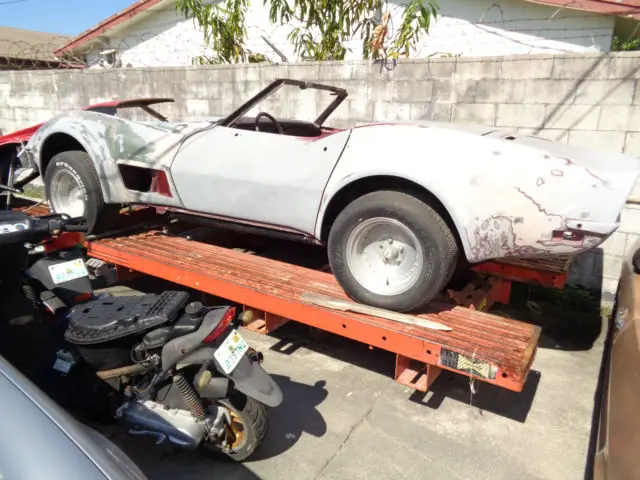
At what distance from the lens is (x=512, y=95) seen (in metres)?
4.58

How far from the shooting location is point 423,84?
5.00 meters

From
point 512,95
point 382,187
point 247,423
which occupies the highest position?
point 512,95

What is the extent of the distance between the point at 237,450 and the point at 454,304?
5.40 ft

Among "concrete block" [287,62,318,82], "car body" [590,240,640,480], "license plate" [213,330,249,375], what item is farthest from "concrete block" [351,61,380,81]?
"license plate" [213,330,249,375]

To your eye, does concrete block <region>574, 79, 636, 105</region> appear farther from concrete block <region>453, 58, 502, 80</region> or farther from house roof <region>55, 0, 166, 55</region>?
house roof <region>55, 0, 166, 55</region>

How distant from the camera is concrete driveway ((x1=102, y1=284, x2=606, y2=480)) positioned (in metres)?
2.47

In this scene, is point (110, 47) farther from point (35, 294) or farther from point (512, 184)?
point (512, 184)

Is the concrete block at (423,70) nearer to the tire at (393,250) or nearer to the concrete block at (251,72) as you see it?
the concrete block at (251,72)

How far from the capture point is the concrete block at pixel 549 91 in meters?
4.34

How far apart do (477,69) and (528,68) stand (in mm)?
449

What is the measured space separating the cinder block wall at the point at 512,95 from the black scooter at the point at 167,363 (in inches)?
60.3

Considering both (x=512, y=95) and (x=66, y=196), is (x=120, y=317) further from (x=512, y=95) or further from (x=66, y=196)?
(x=512, y=95)

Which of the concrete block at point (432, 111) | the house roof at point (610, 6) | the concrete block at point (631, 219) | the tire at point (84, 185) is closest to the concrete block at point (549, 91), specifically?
the concrete block at point (432, 111)

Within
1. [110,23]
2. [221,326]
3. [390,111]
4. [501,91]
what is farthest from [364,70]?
[110,23]
